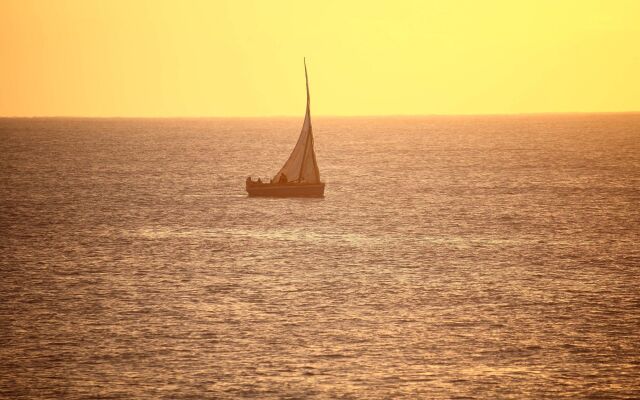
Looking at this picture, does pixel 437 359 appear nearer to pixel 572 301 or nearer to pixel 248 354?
pixel 248 354

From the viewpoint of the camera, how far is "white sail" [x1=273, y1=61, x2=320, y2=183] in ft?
420

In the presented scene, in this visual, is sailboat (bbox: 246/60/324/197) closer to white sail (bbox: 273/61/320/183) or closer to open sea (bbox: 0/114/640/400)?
white sail (bbox: 273/61/320/183)

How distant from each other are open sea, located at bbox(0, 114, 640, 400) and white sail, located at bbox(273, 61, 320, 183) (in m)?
3.86

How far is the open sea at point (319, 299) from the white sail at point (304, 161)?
3.86 metres

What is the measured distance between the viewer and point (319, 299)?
75.8 m

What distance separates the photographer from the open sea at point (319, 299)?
57.0 meters

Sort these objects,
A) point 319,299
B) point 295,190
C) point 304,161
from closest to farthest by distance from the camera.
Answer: point 319,299 → point 304,161 → point 295,190

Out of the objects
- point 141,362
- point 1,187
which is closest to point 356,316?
point 141,362

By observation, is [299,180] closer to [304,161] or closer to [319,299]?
[304,161]

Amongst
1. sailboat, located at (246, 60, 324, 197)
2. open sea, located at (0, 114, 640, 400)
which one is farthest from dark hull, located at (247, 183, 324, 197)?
open sea, located at (0, 114, 640, 400)

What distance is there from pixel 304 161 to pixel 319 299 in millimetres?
55726

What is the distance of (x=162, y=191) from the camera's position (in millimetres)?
158125

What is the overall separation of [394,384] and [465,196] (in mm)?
94669

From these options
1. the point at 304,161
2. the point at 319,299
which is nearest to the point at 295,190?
the point at 304,161
